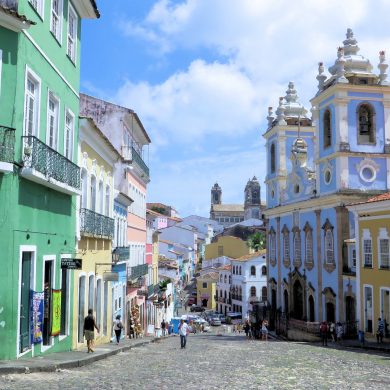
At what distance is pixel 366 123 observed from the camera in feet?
113

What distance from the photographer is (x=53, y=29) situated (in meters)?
12.9

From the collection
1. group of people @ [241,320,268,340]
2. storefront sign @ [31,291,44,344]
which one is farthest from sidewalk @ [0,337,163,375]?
group of people @ [241,320,268,340]

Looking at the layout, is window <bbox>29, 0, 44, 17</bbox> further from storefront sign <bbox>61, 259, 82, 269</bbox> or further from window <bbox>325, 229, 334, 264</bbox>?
window <bbox>325, 229, 334, 264</bbox>

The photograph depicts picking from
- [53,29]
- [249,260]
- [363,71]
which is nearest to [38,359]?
[53,29]

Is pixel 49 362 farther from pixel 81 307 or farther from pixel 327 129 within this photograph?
pixel 327 129

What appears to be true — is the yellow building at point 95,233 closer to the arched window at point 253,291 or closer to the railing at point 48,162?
the railing at point 48,162

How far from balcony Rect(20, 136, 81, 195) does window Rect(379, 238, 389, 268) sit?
15.0m

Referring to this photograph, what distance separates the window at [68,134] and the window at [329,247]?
22631 millimetres

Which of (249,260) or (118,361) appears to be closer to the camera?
(118,361)

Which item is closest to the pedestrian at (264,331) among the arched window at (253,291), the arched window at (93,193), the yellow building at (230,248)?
the arched window at (93,193)

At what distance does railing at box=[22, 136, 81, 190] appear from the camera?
10.6m

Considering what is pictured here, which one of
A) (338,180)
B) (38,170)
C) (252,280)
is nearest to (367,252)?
(338,180)

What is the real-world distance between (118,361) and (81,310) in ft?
11.6

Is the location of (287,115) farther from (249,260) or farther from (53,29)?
(53,29)
